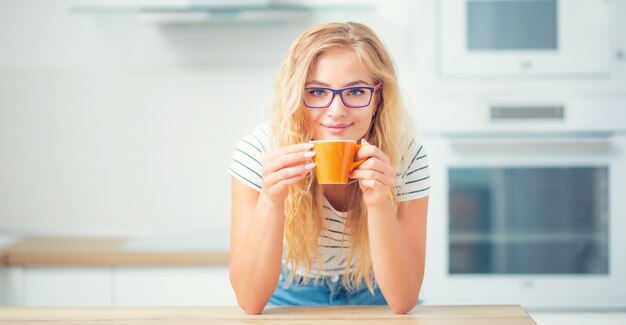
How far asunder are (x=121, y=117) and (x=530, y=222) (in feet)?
5.23

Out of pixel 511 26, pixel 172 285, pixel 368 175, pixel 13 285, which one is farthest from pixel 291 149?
pixel 13 285

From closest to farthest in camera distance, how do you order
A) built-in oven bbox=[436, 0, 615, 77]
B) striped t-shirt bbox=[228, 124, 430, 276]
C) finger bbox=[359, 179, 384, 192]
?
finger bbox=[359, 179, 384, 192] → striped t-shirt bbox=[228, 124, 430, 276] → built-in oven bbox=[436, 0, 615, 77]

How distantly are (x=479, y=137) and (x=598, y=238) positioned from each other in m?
0.54

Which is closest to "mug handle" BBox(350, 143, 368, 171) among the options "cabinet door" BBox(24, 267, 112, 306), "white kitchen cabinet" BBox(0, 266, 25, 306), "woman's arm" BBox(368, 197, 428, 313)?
"woman's arm" BBox(368, 197, 428, 313)

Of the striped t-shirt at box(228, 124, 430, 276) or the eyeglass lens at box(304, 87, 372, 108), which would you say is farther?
the striped t-shirt at box(228, 124, 430, 276)

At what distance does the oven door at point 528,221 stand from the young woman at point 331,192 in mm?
777

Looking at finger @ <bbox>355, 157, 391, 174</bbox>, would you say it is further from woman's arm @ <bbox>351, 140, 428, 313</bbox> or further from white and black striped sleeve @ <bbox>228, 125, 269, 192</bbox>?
white and black striped sleeve @ <bbox>228, 125, 269, 192</bbox>

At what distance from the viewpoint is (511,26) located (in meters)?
2.26

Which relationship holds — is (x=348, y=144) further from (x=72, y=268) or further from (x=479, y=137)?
(x=72, y=268)

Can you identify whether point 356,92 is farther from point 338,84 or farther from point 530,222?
point 530,222

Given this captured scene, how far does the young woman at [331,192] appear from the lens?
46.3 inches

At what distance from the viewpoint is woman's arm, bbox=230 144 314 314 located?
3.65 feet

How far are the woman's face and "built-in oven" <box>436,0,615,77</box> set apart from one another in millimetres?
1005

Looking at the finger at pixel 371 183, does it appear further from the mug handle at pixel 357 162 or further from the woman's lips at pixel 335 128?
the woman's lips at pixel 335 128
